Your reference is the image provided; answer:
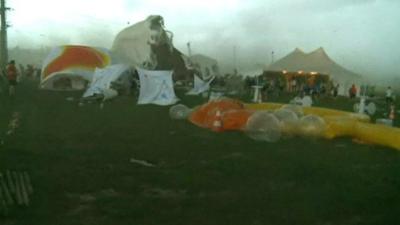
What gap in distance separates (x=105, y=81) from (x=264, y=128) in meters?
19.9

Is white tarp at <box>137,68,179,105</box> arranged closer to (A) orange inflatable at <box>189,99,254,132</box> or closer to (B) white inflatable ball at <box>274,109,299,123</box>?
(A) orange inflatable at <box>189,99,254,132</box>

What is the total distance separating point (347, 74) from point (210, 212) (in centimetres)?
4543

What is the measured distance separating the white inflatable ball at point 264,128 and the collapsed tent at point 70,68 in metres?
26.7

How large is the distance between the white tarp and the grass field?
11.3m

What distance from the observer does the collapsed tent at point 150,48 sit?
53.8 metres

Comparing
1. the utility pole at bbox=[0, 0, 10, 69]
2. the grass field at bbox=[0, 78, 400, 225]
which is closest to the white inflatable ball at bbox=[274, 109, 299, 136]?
the grass field at bbox=[0, 78, 400, 225]

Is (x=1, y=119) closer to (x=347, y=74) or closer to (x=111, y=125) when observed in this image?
(x=111, y=125)

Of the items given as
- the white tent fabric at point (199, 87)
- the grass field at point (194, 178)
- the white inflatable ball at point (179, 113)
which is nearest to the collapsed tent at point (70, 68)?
the white tent fabric at point (199, 87)

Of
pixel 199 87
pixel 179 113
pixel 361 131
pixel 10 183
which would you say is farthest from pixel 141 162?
pixel 199 87

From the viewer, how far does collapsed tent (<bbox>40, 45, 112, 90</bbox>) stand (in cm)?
4153

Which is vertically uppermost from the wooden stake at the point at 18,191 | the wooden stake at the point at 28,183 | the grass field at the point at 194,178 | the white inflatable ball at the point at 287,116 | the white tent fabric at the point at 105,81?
the white tent fabric at the point at 105,81

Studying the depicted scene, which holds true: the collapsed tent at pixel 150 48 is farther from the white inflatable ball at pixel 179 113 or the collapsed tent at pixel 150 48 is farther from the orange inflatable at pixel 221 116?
the orange inflatable at pixel 221 116

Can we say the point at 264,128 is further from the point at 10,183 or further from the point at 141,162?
the point at 10,183

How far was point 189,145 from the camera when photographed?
46.1 ft
